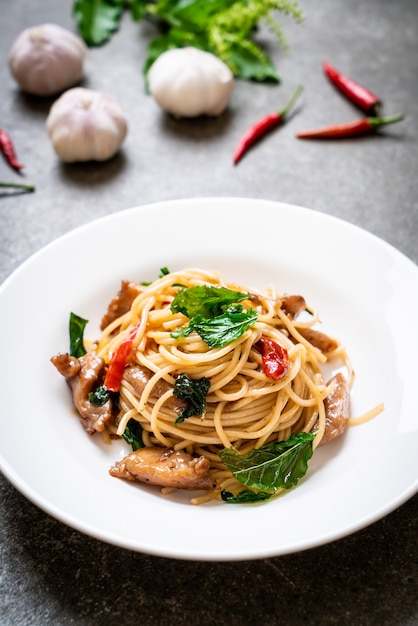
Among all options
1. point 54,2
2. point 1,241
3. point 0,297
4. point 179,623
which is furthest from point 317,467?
point 54,2

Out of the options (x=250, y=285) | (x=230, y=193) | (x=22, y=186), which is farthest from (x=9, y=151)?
(x=250, y=285)

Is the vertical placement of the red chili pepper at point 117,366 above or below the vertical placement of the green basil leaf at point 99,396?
above

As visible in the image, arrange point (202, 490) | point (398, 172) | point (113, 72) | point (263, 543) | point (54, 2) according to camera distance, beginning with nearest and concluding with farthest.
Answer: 1. point (263, 543)
2. point (202, 490)
3. point (398, 172)
4. point (113, 72)
5. point (54, 2)

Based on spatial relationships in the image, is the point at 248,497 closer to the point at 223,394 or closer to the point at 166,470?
the point at 166,470

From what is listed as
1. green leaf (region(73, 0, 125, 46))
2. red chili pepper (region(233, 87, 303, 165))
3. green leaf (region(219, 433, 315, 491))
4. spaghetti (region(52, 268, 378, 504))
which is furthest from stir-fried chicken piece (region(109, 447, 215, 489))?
green leaf (region(73, 0, 125, 46))

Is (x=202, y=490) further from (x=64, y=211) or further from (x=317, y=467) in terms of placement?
(x=64, y=211)

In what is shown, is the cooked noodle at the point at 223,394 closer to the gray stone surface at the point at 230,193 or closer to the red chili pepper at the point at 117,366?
the red chili pepper at the point at 117,366

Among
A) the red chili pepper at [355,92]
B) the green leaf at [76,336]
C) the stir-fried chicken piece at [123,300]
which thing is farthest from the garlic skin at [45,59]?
the green leaf at [76,336]
